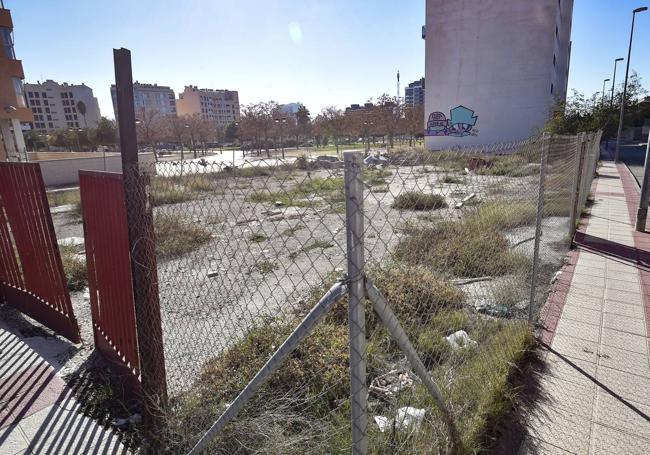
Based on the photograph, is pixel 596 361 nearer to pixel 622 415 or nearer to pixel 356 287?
pixel 622 415

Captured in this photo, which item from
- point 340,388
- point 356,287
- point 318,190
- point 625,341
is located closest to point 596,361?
point 625,341

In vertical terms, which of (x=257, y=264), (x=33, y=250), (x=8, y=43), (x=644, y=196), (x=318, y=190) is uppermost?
(x=8, y=43)

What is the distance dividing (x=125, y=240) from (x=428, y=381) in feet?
6.25

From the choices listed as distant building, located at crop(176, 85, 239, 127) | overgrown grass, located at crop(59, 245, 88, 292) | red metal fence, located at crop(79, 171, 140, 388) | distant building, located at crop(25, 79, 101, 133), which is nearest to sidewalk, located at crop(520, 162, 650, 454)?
red metal fence, located at crop(79, 171, 140, 388)

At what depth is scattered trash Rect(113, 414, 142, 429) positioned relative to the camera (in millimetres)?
2456

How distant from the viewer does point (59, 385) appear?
284cm

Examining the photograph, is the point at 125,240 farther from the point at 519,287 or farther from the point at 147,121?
the point at 147,121

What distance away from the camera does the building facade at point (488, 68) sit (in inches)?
1248

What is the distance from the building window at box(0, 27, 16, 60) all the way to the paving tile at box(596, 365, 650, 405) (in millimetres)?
35210

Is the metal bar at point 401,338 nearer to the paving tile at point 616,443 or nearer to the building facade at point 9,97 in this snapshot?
the paving tile at point 616,443

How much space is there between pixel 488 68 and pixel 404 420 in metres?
37.6

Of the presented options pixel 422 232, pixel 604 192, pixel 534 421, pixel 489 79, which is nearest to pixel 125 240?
pixel 422 232

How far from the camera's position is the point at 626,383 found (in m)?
2.56

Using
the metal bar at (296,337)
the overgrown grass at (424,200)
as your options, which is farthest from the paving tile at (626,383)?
the metal bar at (296,337)
